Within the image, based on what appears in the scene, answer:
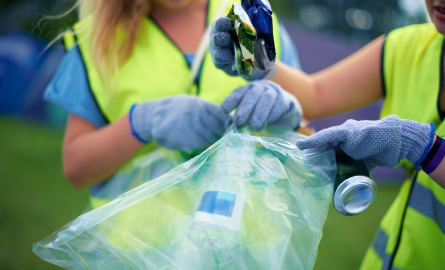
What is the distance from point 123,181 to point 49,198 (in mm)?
2318

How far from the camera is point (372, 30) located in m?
12.7

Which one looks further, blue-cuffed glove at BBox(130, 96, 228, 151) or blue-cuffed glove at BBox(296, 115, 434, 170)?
blue-cuffed glove at BBox(130, 96, 228, 151)

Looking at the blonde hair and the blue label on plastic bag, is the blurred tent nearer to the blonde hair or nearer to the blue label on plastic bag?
the blonde hair

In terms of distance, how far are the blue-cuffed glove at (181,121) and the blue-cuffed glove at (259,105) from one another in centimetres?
7

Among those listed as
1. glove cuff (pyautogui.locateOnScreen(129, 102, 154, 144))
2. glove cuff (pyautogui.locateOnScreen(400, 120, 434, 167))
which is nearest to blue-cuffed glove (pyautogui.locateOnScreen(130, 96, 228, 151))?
glove cuff (pyautogui.locateOnScreen(129, 102, 154, 144))

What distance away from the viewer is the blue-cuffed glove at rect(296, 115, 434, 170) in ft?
2.12

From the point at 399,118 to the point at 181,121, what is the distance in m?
0.46

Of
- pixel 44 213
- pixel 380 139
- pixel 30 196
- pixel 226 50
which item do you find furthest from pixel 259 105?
pixel 30 196

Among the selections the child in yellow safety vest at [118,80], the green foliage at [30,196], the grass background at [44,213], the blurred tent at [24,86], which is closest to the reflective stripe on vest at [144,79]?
the child in yellow safety vest at [118,80]

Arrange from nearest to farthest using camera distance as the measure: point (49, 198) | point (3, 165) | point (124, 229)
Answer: point (124, 229)
point (49, 198)
point (3, 165)

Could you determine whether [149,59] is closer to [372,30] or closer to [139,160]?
[139,160]

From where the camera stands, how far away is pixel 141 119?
89 cm

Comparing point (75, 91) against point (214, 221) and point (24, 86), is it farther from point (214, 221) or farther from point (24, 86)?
point (24, 86)

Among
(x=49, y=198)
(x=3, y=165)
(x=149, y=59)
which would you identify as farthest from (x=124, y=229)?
(x=3, y=165)
